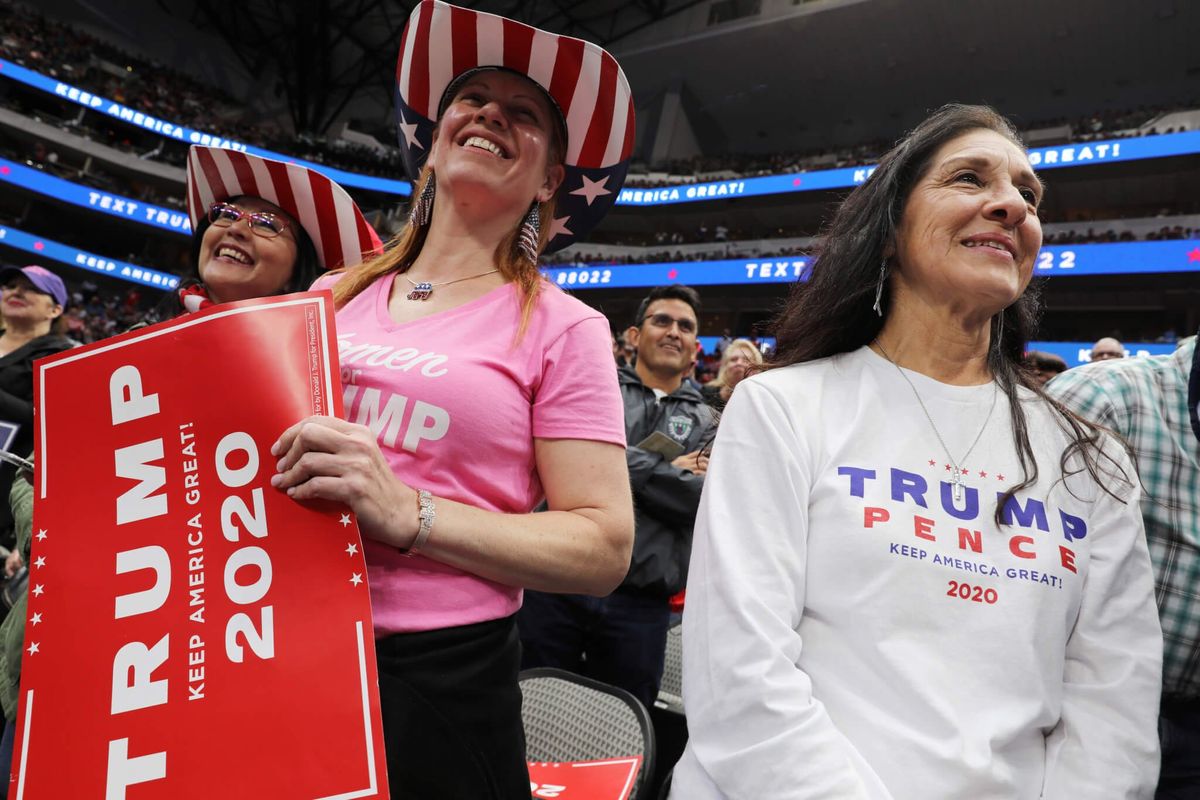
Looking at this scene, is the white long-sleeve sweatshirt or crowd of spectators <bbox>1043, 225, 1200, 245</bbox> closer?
the white long-sleeve sweatshirt

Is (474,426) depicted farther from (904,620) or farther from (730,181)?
(730,181)

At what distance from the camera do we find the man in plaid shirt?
1.11 metres

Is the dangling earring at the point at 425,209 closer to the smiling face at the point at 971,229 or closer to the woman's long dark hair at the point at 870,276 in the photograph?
the woman's long dark hair at the point at 870,276

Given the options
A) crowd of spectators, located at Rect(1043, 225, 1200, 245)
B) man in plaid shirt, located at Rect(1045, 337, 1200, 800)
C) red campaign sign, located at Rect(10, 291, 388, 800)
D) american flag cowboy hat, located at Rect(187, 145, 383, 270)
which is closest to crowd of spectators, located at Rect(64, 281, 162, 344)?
american flag cowboy hat, located at Rect(187, 145, 383, 270)

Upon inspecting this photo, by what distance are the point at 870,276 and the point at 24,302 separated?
3404 millimetres

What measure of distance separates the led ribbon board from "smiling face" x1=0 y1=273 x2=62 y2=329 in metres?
13.7

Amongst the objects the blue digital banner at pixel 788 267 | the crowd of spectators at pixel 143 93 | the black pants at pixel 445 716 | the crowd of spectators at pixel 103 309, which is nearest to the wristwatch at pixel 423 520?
the black pants at pixel 445 716

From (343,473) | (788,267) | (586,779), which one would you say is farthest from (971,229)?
(788,267)

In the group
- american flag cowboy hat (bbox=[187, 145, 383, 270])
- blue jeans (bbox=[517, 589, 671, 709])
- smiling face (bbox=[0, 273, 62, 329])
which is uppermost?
smiling face (bbox=[0, 273, 62, 329])

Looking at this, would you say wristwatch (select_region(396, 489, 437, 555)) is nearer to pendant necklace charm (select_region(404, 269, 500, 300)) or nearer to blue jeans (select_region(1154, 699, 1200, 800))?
pendant necklace charm (select_region(404, 269, 500, 300))

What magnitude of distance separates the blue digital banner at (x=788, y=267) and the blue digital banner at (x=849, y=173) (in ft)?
6.29

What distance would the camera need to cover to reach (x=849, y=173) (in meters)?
19.2

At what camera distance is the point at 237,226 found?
5.00ft

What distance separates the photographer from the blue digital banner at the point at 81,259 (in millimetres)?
21297
